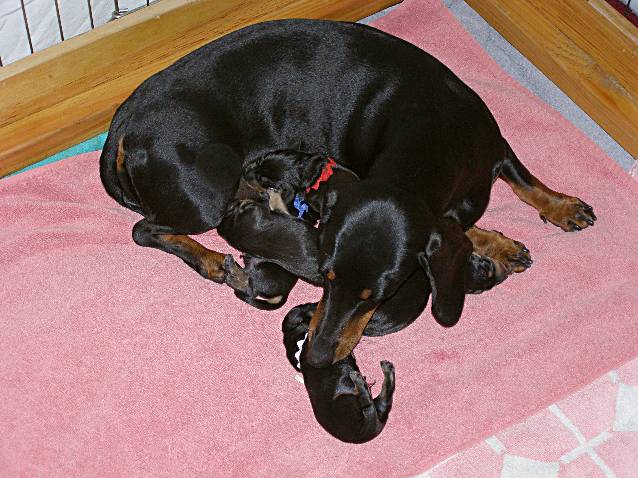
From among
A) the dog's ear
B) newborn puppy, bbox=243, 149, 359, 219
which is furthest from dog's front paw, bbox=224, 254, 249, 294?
the dog's ear

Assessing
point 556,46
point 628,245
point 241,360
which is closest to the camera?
point 241,360

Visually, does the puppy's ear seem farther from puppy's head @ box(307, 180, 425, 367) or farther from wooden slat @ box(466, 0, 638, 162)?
wooden slat @ box(466, 0, 638, 162)

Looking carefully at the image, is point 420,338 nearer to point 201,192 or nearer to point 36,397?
point 201,192

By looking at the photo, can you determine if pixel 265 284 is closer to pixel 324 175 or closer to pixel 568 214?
pixel 324 175

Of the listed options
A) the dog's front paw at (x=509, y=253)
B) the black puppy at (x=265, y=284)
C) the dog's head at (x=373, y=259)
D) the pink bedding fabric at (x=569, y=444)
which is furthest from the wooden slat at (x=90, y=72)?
the pink bedding fabric at (x=569, y=444)

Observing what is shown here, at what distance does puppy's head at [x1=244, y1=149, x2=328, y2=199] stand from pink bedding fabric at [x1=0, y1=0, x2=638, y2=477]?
401mm

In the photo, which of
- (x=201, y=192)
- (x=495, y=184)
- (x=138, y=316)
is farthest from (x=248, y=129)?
(x=495, y=184)

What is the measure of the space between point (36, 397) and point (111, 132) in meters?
1.04

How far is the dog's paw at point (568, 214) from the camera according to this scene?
4113 mm

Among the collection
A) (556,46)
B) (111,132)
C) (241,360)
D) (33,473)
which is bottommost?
(33,473)

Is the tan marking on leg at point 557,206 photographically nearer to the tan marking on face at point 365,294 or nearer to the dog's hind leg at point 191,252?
the tan marking on face at point 365,294

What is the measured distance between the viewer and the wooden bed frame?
172 inches

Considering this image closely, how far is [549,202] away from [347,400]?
48.7 inches

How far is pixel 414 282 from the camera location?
12.2 ft
